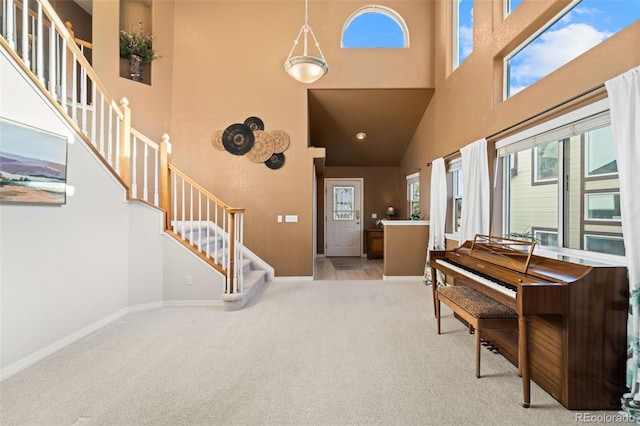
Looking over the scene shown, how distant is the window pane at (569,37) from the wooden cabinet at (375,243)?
4.44 meters

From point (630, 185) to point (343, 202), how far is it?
624 centimetres

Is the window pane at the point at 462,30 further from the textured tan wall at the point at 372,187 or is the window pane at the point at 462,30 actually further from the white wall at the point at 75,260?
the white wall at the point at 75,260

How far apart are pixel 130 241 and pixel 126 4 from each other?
457cm

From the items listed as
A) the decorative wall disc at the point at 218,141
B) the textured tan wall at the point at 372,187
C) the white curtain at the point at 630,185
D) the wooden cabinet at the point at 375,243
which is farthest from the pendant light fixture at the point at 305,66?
the wooden cabinet at the point at 375,243

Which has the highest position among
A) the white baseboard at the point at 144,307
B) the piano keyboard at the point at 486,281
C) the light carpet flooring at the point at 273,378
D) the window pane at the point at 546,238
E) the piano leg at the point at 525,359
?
the window pane at the point at 546,238

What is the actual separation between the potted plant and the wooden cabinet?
5820 millimetres

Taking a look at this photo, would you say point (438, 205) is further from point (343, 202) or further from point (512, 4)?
point (343, 202)

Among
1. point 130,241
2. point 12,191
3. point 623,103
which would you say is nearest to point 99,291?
point 130,241

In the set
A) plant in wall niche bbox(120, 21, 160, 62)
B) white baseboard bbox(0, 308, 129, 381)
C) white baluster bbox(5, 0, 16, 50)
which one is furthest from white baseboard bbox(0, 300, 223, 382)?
plant in wall niche bbox(120, 21, 160, 62)

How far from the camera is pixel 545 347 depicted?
1.98 meters

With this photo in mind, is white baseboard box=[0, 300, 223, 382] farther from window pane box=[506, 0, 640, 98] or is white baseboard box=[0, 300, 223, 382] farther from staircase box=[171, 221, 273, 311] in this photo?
window pane box=[506, 0, 640, 98]

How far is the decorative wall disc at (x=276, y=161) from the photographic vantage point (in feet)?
16.8

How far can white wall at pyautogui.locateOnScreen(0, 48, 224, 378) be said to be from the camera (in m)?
2.17

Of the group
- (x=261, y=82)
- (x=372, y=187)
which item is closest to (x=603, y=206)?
(x=261, y=82)
